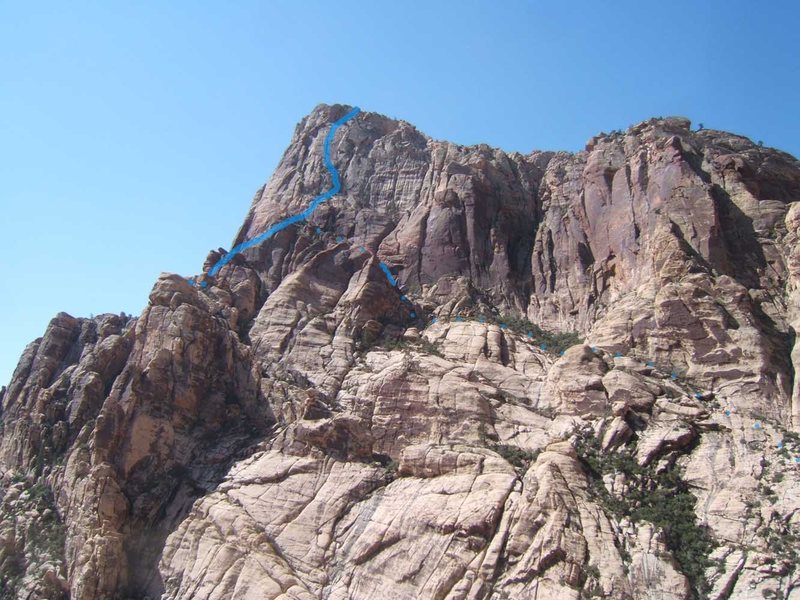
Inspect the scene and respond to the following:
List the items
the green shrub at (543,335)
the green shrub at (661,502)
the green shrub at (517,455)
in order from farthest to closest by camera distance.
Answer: the green shrub at (543,335) → the green shrub at (517,455) → the green shrub at (661,502)

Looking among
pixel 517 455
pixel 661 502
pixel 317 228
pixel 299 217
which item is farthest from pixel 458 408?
pixel 299 217

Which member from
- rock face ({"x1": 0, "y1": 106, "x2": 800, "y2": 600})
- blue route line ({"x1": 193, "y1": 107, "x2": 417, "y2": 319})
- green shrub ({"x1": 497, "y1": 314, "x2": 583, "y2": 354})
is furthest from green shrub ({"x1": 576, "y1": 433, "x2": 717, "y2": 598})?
blue route line ({"x1": 193, "y1": 107, "x2": 417, "y2": 319})

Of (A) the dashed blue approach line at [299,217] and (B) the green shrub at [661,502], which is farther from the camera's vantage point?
(A) the dashed blue approach line at [299,217]

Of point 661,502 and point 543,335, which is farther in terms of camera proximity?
point 543,335

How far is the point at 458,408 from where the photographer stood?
2015 inches

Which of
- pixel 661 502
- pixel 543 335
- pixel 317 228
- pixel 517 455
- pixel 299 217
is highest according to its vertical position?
pixel 299 217

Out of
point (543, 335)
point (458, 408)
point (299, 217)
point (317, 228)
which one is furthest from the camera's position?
point (299, 217)

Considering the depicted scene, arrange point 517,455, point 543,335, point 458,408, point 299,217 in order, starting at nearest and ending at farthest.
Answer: point 517,455
point 458,408
point 543,335
point 299,217

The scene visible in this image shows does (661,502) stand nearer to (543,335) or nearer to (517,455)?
(517,455)

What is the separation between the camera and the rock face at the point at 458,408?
4147 cm

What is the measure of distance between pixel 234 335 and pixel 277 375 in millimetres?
5573

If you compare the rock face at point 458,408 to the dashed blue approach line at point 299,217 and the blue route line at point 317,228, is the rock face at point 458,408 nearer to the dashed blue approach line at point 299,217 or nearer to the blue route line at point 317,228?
the blue route line at point 317,228

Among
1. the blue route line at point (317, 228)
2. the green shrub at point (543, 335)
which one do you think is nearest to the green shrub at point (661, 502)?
the green shrub at point (543, 335)

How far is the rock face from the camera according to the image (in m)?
41.5
